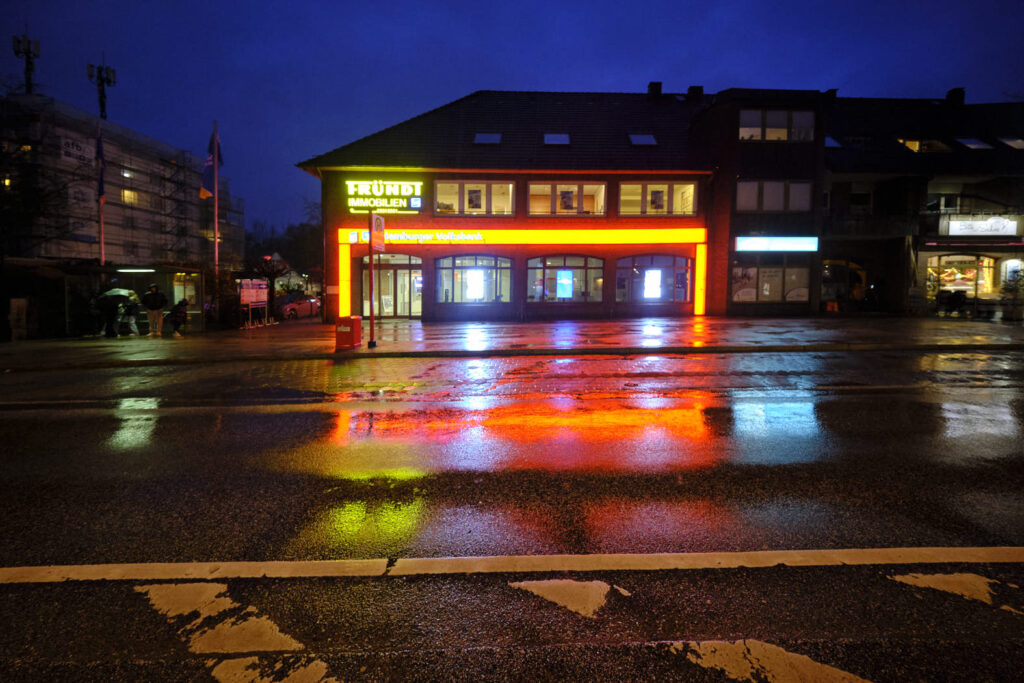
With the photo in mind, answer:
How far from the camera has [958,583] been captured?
9.66 feet

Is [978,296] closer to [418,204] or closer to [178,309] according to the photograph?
[418,204]

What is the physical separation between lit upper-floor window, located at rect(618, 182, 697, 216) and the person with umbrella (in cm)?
2119

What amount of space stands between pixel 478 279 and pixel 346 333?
13.4 m

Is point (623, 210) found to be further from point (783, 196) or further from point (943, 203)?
point (943, 203)

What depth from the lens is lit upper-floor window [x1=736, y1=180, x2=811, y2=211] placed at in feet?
87.3

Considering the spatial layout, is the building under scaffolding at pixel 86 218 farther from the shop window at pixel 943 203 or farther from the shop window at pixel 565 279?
the shop window at pixel 943 203

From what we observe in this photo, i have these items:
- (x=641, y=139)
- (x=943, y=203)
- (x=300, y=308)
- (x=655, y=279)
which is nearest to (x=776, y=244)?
(x=655, y=279)

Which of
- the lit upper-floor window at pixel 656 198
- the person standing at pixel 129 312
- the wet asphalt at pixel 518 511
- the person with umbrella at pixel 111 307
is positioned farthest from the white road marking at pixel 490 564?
the lit upper-floor window at pixel 656 198

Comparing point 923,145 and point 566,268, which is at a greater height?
point 923,145

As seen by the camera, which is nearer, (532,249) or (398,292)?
(532,249)

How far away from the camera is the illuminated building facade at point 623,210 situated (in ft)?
86.6

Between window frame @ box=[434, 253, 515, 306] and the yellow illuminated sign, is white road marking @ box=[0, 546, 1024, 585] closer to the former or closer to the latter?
the yellow illuminated sign

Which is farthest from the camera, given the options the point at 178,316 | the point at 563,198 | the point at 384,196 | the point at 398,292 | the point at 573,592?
the point at 398,292

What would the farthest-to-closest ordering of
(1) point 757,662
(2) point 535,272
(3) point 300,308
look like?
(3) point 300,308, (2) point 535,272, (1) point 757,662
